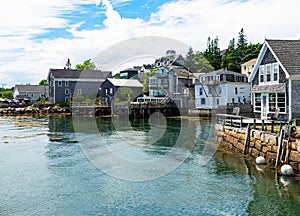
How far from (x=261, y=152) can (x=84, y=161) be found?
32.7 feet

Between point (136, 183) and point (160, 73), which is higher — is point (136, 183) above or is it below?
below

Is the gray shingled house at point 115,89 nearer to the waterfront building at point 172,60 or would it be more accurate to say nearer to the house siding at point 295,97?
the waterfront building at point 172,60

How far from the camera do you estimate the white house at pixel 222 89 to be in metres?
53.0

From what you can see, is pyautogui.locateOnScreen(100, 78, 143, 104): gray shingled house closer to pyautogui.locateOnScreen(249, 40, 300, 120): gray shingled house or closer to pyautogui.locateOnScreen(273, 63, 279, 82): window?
pyautogui.locateOnScreen(249, 40, 300, 120): gray shingled house

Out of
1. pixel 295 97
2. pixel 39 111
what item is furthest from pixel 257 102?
pixel 39 111

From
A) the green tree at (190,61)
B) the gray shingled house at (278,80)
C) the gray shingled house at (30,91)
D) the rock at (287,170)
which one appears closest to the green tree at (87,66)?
the gray shingled house at (30,91)

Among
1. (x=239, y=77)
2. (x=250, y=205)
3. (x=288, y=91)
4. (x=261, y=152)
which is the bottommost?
(x=250, y=205)

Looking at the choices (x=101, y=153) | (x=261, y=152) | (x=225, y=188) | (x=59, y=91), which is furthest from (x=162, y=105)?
(x=225, y=188)

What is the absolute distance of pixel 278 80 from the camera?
2738cm

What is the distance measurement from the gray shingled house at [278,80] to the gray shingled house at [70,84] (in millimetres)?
52471

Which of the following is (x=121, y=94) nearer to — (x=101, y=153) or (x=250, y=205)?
(x=101, y=153)

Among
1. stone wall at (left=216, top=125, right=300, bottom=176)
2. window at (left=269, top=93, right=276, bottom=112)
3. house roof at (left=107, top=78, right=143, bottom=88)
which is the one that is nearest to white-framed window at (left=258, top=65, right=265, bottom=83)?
window at (left=269, top=93, right=276, bottom=112)

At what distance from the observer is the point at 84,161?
2016 cm

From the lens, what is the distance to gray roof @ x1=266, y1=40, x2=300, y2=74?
25977 millimetres
